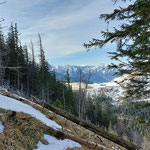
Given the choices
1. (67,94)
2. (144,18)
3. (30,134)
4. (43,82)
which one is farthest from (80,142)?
(67,94)

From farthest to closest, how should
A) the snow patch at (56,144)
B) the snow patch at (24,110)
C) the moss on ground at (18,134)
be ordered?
the snow patch at (24,110) < the snow patch at (56,144) < the moss on ground at (18,134)

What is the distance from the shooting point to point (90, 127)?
4.99 meters

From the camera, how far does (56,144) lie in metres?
4.03

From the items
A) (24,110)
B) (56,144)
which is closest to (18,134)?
(56,144)

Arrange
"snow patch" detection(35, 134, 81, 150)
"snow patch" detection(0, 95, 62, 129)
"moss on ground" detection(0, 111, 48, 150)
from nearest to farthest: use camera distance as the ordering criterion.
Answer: "moss on ground" detection(0, 111, 48, 150) < "snow patch" detection(35, 134, 81, 150) < "snow patch" detection(0, 95, 62, 129)

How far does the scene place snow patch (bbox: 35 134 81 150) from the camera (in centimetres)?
366

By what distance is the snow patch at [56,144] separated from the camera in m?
3.66

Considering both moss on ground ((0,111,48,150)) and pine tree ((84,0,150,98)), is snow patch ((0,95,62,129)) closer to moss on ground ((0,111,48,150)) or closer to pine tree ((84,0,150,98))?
moss on ground ((0,111,48,150))

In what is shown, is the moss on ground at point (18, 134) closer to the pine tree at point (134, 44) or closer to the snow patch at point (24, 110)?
the snow patch at point (24, 110)

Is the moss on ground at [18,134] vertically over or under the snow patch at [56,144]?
over

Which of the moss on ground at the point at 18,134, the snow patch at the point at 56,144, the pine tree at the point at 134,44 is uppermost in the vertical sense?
the pine tree at the point at 134,44

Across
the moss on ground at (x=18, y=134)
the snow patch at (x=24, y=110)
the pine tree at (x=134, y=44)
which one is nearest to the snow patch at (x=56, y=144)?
the moss on ground at (x=18, y=134)

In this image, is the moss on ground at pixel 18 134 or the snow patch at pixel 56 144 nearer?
the moss on ground at pixel 18 134

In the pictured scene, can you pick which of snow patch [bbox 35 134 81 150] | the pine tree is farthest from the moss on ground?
the pine tree
